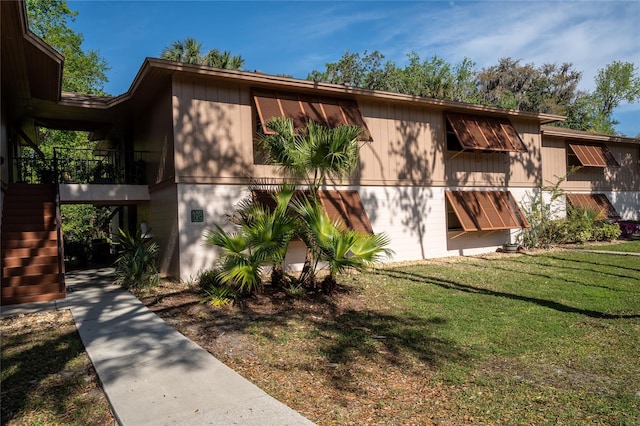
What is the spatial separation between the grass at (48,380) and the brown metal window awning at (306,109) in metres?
6.11

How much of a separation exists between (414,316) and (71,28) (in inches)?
1091

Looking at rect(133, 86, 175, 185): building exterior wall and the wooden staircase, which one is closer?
the wooden staircase

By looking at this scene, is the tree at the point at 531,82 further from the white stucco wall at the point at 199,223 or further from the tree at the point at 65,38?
the white stucco wall at the point at 199,223

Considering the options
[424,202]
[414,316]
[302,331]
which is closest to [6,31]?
[302,331]

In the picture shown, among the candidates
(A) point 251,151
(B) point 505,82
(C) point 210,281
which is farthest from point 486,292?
(B) point 505,82

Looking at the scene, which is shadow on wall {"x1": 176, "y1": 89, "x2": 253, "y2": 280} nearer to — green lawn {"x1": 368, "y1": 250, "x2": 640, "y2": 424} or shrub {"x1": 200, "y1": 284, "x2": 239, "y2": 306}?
shrub {"x1": 200, "y1": 284, "x2": 239, "y2": 306}

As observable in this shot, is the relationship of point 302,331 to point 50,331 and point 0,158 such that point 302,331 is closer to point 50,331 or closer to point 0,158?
point 50,331

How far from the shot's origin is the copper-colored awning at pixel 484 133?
14125 mm

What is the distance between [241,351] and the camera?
545cm

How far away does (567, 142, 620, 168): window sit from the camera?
A: 19703mm

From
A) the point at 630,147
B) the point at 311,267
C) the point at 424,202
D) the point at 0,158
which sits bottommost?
the point at 311,267

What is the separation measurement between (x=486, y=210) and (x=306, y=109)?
7539 millimetres

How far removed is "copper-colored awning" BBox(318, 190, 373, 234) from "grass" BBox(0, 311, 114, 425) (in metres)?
6.83

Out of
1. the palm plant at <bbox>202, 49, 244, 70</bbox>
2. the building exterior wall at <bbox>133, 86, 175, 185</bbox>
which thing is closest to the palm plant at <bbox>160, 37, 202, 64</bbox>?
the palm plant at <bbox>202, 49, 244, 70</bbox>
